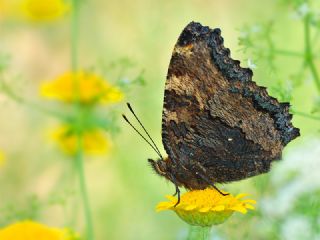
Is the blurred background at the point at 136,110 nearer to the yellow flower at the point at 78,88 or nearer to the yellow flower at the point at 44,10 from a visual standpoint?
the yellow flower at the point at 44,10

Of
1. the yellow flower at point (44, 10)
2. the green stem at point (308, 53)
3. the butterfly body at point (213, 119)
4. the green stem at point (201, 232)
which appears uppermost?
the yellow flower at point (44, 10)

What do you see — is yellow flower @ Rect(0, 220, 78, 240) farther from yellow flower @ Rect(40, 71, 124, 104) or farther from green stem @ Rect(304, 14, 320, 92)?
green stem @ Rect(304, 14, 320, 92)

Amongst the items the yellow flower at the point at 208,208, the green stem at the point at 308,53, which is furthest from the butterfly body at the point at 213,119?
the green stem at the point at 308,53

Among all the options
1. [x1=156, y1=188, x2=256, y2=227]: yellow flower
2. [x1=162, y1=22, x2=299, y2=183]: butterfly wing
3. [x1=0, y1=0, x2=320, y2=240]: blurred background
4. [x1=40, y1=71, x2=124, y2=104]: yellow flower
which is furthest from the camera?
[x1=40, y1=71, x2=124, y2=104]: yellow flower

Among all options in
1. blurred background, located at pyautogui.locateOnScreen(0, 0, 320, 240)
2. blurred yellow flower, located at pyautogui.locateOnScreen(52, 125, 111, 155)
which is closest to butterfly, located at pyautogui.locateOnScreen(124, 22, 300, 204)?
blurred background, located at pyautogui.locateOnScreen(0, 0, 320, 240)

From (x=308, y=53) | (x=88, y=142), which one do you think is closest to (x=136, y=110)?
(x=88, y=142)
